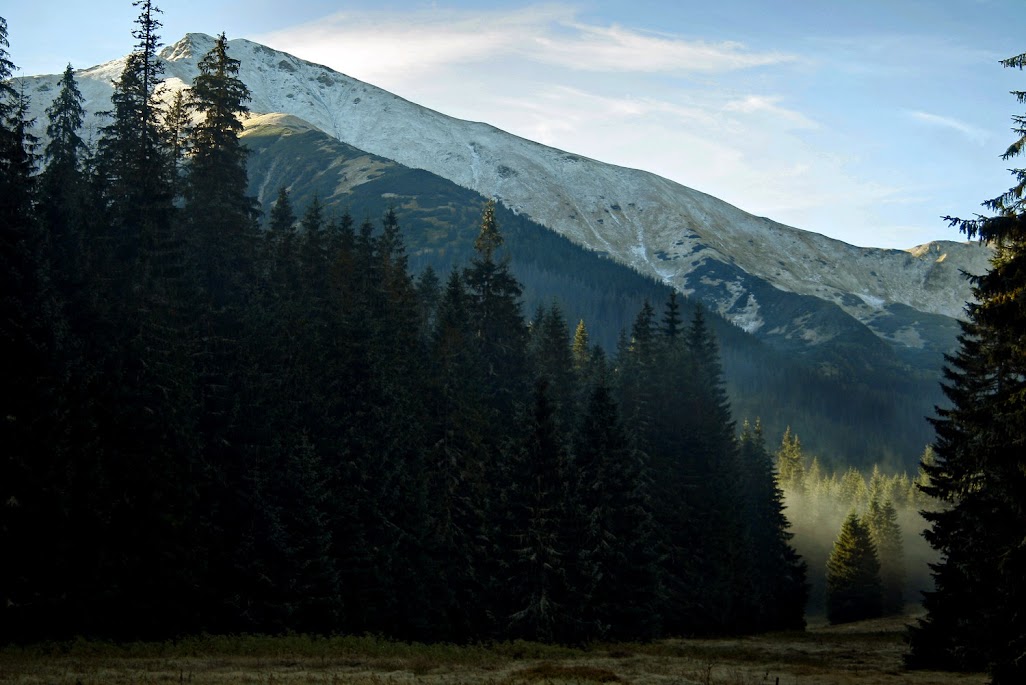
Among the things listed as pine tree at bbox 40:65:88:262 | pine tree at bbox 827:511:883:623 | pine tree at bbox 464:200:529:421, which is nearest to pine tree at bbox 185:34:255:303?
pine tree at bbox 40:65:88:262

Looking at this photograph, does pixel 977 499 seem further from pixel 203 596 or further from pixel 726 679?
pixel 203 596

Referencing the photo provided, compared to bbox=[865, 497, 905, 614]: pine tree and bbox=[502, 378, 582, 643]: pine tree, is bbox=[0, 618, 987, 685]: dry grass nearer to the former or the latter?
bbox=[502, 378, 582, 643]: pine tree

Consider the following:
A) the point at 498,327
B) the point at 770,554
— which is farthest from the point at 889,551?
the point at 498,327

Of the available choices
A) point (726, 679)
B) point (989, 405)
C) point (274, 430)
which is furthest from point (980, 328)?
point (274, 430)

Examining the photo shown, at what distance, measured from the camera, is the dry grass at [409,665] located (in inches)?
948

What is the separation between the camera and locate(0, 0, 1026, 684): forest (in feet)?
98.7

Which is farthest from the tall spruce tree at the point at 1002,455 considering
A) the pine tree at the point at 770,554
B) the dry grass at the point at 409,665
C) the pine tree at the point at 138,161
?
the pine tree at the point at 770,554

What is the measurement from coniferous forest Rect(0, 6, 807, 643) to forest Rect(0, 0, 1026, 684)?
0.40 feet

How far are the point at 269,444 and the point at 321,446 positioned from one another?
361 centimetres

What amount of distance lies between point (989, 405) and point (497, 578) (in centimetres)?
2528

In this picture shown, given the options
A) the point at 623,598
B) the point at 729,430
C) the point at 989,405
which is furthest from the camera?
the point at 729,430

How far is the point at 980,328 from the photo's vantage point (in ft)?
120

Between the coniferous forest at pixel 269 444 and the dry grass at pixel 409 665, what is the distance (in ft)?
12.3

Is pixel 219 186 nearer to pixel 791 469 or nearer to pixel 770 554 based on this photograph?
pixel 770 554
